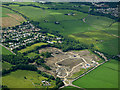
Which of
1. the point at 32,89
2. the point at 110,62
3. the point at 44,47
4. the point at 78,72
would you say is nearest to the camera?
the point at 32,89

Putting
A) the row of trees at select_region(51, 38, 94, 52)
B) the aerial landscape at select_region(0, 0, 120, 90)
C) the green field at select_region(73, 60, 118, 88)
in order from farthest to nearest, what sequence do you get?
1. the row of trees at select_region(51, 38, 94, 52)
2. the green field at select_region(73, 60, 118, 88)
3. the aerial landscape at select_region(0, 0, 120, 90)

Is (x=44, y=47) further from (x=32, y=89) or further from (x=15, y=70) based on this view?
(x=32, y=89)

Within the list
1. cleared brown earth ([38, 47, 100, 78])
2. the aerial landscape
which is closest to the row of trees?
the aerial landscape

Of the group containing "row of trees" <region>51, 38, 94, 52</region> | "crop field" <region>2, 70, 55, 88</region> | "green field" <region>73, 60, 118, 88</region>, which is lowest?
"green field" <region>73, 60, 118, 88</region>

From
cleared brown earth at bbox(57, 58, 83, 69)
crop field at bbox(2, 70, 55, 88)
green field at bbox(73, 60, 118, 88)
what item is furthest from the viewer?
cleared brown earth at bbox(57, 58, 83, 69)

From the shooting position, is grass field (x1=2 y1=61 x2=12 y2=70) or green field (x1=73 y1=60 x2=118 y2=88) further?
grass field (x1=2 y1=61 x2=12 y2=70)

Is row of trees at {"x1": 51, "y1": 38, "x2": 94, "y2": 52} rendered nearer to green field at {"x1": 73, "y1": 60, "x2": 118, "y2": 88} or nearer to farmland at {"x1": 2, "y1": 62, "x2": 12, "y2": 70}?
green field at {"x1": 73, "y1": 60, "x2": 118, "y2": 88}

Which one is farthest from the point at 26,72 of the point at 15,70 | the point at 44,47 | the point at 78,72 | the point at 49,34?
the point at 49,34
